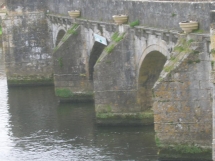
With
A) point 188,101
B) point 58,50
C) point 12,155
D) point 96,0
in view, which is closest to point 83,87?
point 58,50

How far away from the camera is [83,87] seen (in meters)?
35.4

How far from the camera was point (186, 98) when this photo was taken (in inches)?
872

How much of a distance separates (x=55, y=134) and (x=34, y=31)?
14.8 metres

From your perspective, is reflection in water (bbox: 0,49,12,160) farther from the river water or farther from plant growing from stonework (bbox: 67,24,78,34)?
plant growing from stonework (bbox: 67,24,78,34)

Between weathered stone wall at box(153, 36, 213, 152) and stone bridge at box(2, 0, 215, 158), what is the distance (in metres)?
0.03

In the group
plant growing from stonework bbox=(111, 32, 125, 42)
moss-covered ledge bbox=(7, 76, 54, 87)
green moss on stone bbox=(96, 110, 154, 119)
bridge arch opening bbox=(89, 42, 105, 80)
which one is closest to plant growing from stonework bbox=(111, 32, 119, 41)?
plant growing from stonework bbox=(111, 32, 125, 42)

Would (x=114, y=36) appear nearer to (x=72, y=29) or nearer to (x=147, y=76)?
(x=147, y=76)

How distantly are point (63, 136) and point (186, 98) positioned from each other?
762 centimetres

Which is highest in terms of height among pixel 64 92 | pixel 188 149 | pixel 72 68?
pixel 72 68

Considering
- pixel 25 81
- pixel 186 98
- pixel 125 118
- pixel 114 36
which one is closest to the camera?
pixel 186 98

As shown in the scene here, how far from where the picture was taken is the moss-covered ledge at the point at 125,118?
28531 millimetres

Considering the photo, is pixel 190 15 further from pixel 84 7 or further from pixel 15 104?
pixel 15 104

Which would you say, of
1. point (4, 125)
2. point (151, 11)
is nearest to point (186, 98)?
point (151, 11)

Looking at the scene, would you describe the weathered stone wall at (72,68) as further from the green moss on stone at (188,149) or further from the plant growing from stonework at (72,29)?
the green moss on stone at (188,149)
